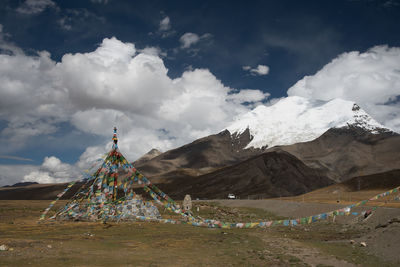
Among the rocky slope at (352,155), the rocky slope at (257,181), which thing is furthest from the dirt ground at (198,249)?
the rocky slope at (352,155)

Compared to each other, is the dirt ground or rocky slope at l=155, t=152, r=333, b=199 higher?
A: rocky slope at l=155, t=152, r=333, b=199

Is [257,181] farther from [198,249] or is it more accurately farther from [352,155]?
[198,249]

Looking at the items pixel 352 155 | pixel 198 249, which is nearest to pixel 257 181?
pixel 352 155

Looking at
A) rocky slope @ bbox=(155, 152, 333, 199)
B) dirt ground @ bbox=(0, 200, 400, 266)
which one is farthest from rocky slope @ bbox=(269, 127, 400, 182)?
dirt ground @ bbox=(0, 200, 400, 266)

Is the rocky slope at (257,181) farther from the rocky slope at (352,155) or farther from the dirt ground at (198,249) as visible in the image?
the dirt ground at (198,249)

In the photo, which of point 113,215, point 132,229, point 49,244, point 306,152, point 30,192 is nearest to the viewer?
point 49,244

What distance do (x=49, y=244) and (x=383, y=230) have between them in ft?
60.7

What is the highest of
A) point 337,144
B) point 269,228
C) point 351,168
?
point 337,144

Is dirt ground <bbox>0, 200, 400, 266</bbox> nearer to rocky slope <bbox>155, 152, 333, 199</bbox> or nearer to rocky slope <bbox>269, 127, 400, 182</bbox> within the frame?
rocky slope <bbox>155, 152, 333, 199</bbox>

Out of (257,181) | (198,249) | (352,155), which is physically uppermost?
(352,155)

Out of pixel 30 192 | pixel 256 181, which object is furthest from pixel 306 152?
pixel 30 192

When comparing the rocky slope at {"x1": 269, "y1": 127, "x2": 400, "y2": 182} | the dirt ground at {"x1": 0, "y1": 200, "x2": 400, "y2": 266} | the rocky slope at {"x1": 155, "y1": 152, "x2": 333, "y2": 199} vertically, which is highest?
the rocky slope at {"x1": 269, "y1": 127, "x2": 400, "y2": 182}

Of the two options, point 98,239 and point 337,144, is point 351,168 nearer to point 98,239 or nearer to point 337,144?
point 337,144

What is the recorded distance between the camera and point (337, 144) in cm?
19538
